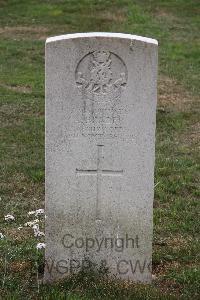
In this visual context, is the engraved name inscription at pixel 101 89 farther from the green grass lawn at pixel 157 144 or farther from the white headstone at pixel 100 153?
the green grass lawn at pixel 157 144

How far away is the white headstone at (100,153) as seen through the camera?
540 cm

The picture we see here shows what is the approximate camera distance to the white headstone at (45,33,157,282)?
5.40 meters

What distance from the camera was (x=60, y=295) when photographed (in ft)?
17.2

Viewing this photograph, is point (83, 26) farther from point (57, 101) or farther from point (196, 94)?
point (57, 101)

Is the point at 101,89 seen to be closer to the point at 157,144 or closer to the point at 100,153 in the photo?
the point at 100,153

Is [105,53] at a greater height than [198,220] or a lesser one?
greater

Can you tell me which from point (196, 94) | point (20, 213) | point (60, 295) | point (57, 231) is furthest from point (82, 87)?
point (196, 94)

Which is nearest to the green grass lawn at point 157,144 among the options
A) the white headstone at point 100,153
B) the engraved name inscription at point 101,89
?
the white headstone at point 100,153

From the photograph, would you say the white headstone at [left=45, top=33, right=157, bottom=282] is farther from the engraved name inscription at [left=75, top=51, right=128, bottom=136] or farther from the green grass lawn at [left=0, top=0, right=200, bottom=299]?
the green grass lawn at [left=0, top=0, right=200, bottom=299]

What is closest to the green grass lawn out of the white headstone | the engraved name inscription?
the white headstone

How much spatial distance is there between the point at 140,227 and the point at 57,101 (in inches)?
48.7

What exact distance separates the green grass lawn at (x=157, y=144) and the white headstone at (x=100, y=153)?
0.90ft

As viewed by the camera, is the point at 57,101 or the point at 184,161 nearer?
the point at 57,101

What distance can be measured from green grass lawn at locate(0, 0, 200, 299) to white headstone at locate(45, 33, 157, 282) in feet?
0.90
